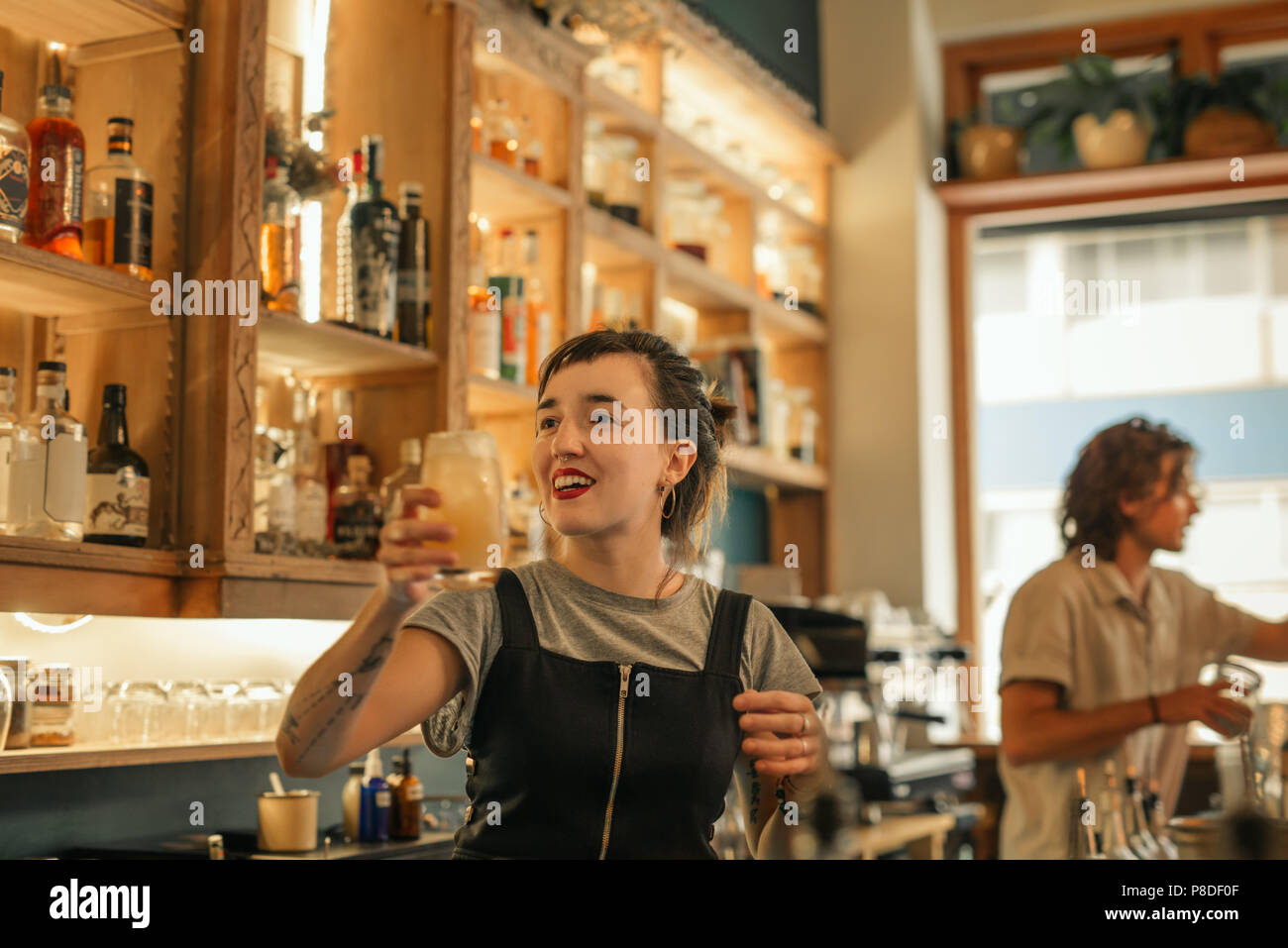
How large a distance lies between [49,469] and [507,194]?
1.34m

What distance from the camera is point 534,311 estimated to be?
3002 mm

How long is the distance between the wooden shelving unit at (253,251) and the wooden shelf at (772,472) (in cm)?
63

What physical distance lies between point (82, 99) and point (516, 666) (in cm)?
157

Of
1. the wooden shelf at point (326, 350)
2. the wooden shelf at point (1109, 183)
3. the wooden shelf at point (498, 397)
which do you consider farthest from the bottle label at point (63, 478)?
the wooden shelf at point (1109, 183)

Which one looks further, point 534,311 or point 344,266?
point 534,311

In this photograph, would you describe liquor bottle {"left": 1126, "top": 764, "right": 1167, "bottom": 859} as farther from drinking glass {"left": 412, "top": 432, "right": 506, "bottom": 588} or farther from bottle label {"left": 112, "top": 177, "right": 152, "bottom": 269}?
bottle label {"left": 112, "top": 177, "right": 152, "bottom": 269}

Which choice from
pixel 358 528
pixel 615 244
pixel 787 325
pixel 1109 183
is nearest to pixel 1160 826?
pixel 358 528

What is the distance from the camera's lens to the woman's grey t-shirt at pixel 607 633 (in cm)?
108

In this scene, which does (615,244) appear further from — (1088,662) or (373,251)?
(1088,662)

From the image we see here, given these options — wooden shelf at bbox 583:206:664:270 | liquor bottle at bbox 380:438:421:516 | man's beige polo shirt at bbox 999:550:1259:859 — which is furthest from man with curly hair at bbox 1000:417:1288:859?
wooden shelf at bbox 583:206:664:270

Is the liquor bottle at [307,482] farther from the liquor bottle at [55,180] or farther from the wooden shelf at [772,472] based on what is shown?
the wooden shelf at [772,472]
